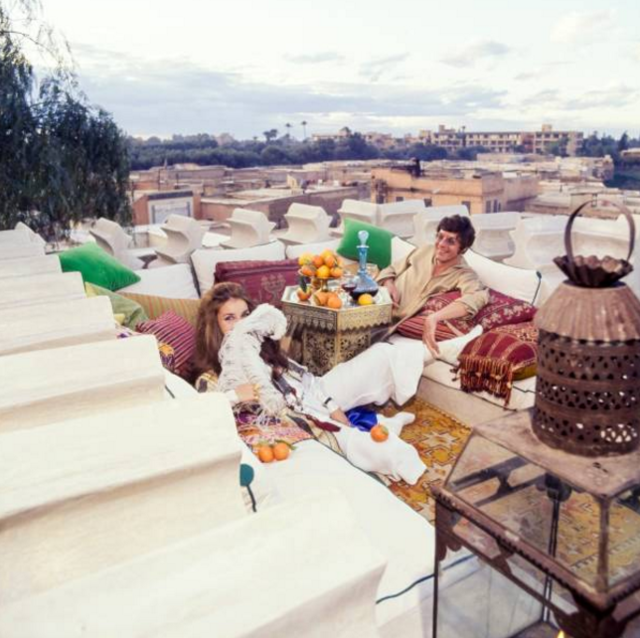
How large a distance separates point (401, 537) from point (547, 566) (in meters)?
0.81

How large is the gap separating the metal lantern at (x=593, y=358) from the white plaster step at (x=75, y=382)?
0.81 metres

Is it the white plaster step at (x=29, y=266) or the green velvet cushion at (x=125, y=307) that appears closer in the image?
the white plaster step at (x=29, y=266)

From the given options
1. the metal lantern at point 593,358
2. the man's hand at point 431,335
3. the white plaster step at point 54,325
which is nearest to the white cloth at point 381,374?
the man's hand at point 431,335

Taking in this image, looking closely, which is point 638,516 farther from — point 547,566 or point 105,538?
point 105,538

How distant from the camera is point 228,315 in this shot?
2957 mm

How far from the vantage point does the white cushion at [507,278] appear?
388 centimetres

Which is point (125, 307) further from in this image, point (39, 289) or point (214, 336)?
point (39, 289)

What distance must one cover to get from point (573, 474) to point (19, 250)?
2.31 metres

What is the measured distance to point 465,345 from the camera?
356 cm

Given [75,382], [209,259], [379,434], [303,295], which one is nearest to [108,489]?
[75,382]

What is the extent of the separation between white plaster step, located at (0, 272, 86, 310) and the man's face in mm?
2498

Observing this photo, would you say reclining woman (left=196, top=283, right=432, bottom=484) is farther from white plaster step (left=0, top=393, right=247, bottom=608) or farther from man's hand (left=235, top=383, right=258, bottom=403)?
white plaster step (left=0, top=393, right=247, bottom=608)

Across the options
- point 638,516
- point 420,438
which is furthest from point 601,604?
point 420,438

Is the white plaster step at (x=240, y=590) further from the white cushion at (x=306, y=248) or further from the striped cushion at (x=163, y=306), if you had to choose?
the white cushion at (x=306, y=248)
